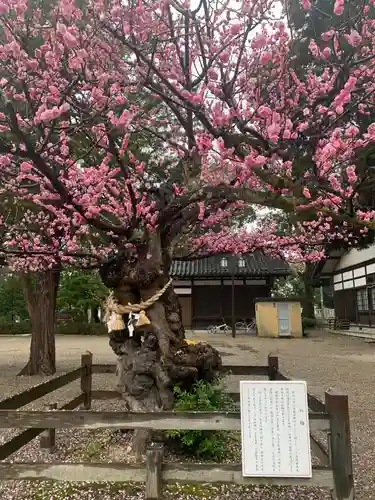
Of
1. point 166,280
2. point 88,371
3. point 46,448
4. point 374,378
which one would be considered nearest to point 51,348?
point 88,371

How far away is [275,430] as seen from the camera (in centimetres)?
333

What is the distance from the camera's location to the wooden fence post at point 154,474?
129 inches

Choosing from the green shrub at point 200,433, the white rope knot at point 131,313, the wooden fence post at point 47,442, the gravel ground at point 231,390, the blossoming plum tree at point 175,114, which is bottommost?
the gravel ground at point 231,390

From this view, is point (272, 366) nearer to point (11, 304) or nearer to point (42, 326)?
point (42, 326)

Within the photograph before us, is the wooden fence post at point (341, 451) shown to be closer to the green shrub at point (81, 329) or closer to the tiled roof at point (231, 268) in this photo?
the tiled roof at point (231, 268)

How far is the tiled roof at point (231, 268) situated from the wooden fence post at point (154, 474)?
2018 centimetres

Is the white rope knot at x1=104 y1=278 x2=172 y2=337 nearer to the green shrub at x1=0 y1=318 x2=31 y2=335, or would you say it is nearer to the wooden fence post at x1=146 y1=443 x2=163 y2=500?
the wooden fence post at x1=146 y1=443 x2=163 y2=500

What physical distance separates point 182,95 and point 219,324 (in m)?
22.3

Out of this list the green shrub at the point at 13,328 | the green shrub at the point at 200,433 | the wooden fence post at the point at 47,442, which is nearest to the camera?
the green shrub at the point at 200,433

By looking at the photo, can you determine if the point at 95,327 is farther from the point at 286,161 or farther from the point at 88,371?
the point at 286,161

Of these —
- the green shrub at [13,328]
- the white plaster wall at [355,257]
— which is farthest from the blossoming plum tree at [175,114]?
the green shrub at [13,328]

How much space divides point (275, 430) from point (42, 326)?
8.46 m

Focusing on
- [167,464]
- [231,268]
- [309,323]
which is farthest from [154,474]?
[309,323]

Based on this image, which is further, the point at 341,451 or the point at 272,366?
the point at 272,366
